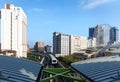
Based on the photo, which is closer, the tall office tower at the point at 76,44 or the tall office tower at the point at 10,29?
the tall office tower at the point at 10,29

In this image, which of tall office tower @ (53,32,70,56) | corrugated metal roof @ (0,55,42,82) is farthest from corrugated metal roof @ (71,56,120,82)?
tall office tower @ (53,32,70,56)

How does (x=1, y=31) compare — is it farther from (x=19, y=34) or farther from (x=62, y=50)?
(x=62, y=50)

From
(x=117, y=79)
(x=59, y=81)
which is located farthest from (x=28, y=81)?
(x=59, y=81)

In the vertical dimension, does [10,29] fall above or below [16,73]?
above

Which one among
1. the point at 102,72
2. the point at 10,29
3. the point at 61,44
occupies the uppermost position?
the point at 10,29

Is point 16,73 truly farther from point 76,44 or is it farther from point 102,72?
point 76,44

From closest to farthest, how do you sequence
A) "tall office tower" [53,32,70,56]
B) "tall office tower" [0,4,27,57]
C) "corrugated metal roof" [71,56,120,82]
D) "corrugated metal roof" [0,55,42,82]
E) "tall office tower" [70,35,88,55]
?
"corrugated metal roof" [0,55,42,82]
"corrugated metal roof" [71,56,120,82]
"tall office tower" [0,4,27,57]
"tall office tower" [53,32,70,56]
"tall office tower" [70,35,88,55]

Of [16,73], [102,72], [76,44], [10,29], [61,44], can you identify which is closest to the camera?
[16,73]

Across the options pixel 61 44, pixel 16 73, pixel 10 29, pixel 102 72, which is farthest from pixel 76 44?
pixel 16 73

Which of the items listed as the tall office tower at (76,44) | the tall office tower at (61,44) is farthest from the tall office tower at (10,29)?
the tall office tower at (76,44)

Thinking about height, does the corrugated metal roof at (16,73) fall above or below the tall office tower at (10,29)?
below

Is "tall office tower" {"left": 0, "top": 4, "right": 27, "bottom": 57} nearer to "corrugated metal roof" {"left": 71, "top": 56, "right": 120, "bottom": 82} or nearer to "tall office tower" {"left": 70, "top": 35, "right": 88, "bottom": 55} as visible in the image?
"tall office tower" {"left": 70, "top": 35, "right": 88, "bottom": 55}

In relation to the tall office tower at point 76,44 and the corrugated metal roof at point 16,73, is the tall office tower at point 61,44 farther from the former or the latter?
the corrugated metal roof at point 16,73
